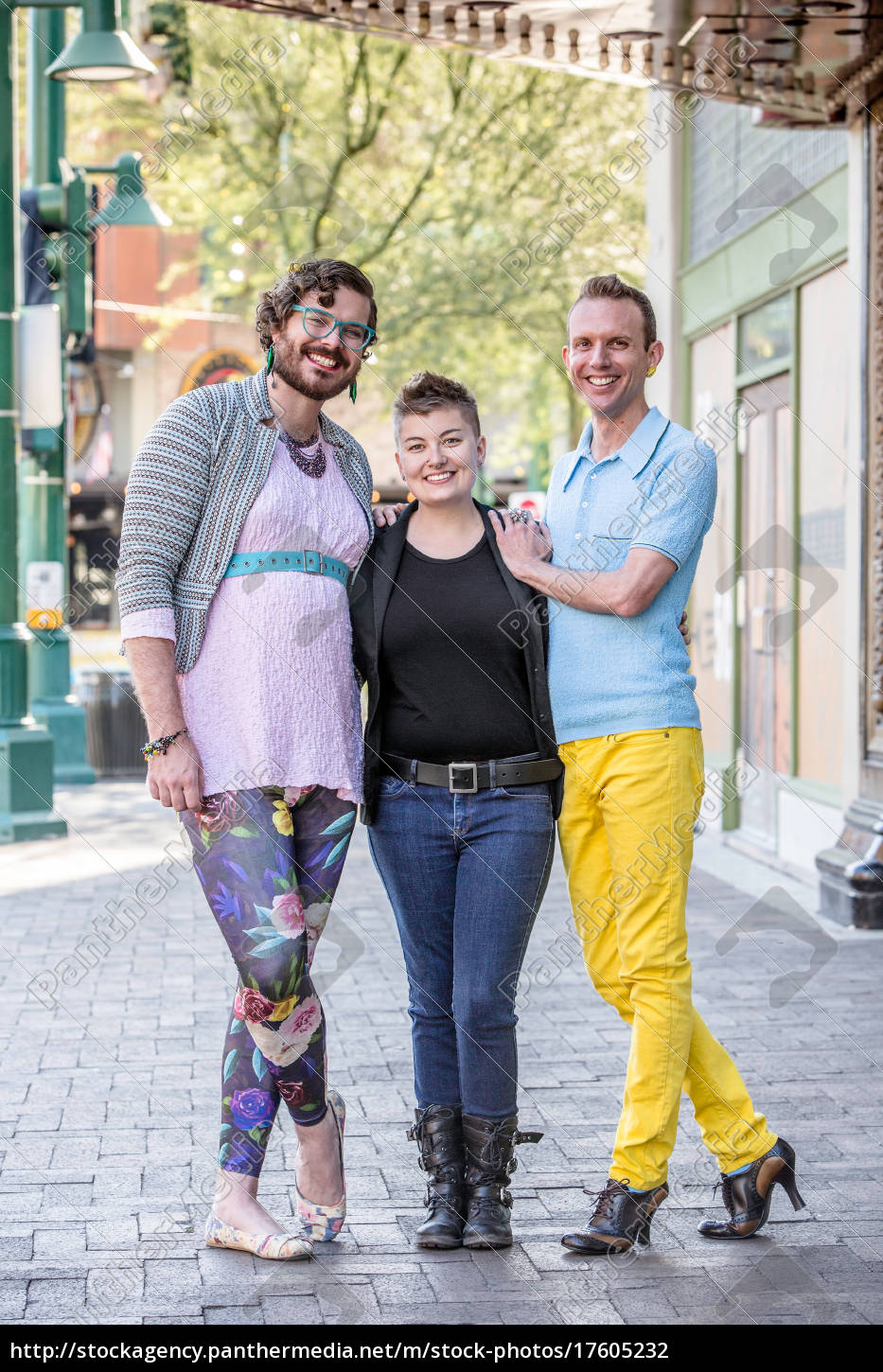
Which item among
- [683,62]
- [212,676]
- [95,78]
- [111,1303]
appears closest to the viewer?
[111,1303]

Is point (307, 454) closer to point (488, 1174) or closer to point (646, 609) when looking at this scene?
point (646, 609)

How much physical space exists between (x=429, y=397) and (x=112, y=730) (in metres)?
11.8

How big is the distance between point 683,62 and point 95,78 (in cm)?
434

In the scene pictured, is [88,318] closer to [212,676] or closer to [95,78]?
[95,78]

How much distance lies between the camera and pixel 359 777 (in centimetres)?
391

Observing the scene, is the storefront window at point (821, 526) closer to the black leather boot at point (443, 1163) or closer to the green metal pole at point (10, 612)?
the green metal pole at point (10, 612)

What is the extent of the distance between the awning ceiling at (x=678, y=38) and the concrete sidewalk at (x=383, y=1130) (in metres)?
3.77

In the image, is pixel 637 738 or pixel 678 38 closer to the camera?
pixel 637 738

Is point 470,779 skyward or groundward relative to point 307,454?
groundward

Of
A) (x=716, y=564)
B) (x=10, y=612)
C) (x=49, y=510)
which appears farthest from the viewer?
(x=49, y=510)

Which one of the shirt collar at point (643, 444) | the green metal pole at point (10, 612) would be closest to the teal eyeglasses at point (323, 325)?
the shirt collar at point (643, 444)

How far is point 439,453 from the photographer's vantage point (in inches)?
154

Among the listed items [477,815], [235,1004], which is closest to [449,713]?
[477,815]

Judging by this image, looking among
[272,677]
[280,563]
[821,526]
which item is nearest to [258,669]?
[272,677]
